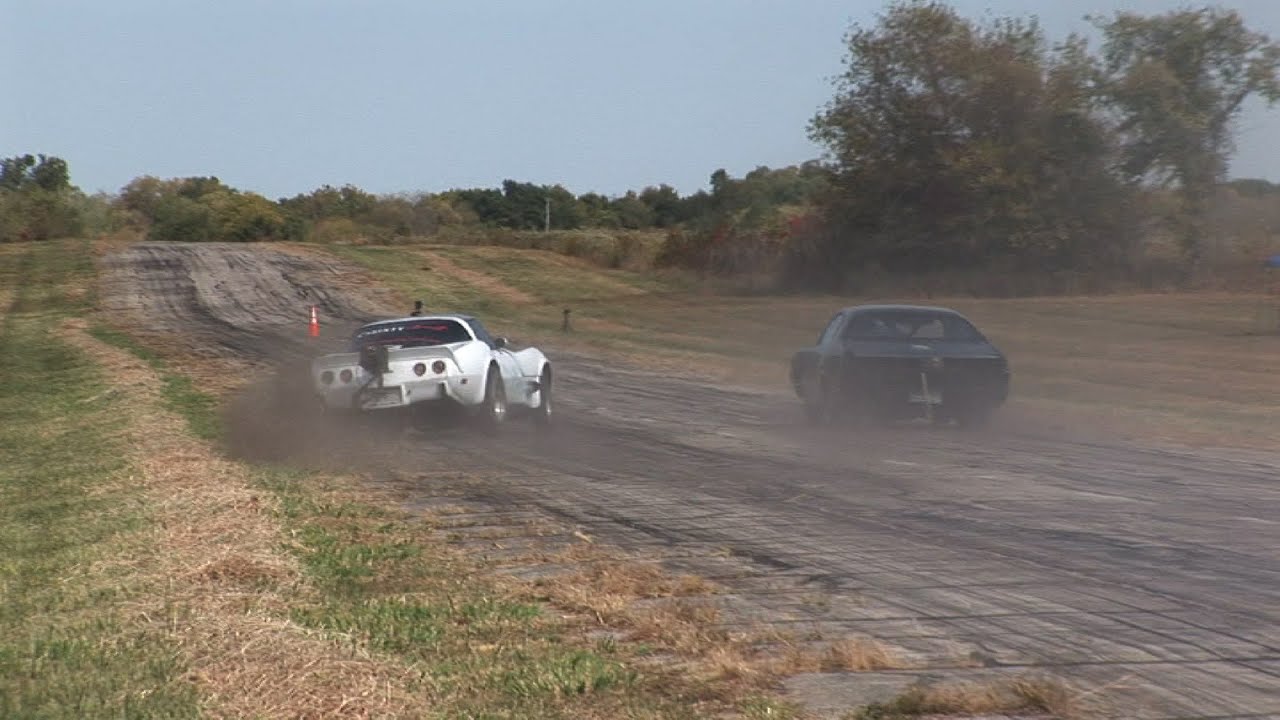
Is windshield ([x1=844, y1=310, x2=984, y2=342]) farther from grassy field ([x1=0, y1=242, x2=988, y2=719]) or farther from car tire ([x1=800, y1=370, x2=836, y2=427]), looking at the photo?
grassy field ([x1=0, y1=242, x2=988, y2=719])

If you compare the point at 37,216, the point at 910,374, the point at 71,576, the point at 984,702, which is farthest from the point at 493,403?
the point at 37,216

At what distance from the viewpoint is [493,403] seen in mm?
18719

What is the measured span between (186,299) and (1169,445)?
117 ft

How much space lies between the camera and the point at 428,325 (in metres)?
19.4

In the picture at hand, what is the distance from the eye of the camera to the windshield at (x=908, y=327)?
19812mm

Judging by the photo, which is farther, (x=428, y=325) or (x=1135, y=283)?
(x=1135, y=283)

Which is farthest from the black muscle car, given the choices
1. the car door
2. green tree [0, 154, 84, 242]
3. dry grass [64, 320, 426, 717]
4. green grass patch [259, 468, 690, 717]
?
green tree [0, 154, 84, 242]

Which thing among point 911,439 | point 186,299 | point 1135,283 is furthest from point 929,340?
point 1135,283

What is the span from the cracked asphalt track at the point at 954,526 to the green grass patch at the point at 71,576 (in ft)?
9.70

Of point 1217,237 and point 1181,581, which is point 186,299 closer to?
point 1217,237

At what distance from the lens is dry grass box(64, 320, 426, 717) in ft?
19.7

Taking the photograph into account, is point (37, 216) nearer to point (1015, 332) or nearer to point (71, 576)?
point (1015, 332)

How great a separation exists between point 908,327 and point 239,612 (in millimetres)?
13493

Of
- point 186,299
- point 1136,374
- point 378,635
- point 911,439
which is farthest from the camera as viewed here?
point 186,299
